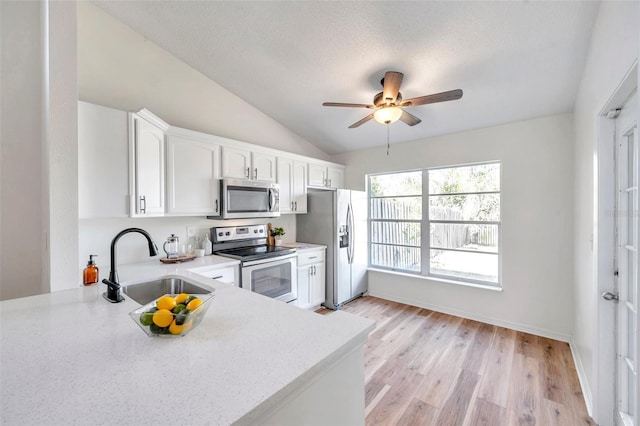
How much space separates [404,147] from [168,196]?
3059 millimetres

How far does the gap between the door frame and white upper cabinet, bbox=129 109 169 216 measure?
3.30 meters

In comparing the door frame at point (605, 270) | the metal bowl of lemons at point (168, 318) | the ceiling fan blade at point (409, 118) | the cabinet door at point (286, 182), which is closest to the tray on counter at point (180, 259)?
the cabinet door at point (286, 182)

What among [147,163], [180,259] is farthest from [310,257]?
[147,163]

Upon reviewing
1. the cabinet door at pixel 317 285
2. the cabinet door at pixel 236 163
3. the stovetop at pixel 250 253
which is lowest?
the cabinet door at pixel 317 285

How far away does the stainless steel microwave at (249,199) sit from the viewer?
2.93 metres

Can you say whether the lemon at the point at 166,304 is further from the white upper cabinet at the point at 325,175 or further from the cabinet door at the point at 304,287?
the white upper cabinet at the point at 325,175

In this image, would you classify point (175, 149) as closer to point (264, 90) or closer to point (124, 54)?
point (124, 54)

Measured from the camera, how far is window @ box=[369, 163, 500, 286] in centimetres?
335

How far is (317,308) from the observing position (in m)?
3.77

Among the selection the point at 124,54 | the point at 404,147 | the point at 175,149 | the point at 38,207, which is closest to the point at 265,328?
the point at 38,207

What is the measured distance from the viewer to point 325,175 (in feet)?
13.8

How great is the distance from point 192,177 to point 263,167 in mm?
889

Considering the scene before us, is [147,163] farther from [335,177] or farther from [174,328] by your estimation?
[335,177]

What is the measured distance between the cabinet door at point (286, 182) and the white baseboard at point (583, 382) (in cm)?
320
